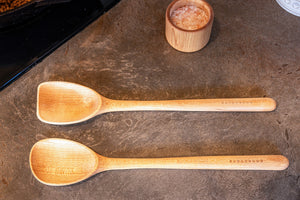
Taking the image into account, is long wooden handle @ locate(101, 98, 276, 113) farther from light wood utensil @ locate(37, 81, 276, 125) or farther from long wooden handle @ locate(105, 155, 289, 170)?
long wooden handle @ locate(105, 155, 289, 170)

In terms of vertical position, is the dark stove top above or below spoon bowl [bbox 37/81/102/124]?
above

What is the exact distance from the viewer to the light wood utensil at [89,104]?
0.72 meters

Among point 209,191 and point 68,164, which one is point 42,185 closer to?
point 68,164

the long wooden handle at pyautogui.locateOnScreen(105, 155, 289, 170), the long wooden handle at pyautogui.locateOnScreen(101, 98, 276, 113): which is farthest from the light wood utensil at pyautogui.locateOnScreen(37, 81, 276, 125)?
the long wooden handle at pyautogui.locateOnScreen(105, 155, 289, 170)

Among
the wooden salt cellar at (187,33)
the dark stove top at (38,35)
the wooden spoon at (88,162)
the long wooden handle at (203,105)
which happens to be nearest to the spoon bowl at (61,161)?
the wooden spoon at (88,162)

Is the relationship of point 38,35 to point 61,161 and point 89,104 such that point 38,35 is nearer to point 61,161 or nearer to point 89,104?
point 89,104

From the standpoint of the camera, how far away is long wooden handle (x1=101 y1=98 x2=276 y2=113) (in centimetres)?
71

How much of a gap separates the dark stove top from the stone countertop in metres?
0.03

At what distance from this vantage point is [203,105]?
72 centimetres

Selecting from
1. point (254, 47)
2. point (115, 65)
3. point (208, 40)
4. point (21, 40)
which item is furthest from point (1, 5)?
point (254, 47)

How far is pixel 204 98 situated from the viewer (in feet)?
2.53

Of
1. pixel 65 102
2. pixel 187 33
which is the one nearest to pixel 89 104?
pixel 65 102

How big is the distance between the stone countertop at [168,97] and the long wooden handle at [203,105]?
0.10 ft

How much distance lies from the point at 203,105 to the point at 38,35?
1.82ft
